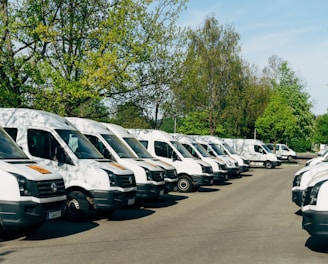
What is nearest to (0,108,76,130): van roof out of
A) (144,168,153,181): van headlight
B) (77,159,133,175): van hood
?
(77,159,133,175): van hood

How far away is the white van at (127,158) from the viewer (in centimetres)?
1435

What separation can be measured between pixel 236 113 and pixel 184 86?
20439mm

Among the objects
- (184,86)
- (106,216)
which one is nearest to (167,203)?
(106,216)

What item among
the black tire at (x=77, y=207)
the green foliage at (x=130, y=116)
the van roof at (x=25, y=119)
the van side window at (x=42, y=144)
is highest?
the green foliage at (x=130, y=116)

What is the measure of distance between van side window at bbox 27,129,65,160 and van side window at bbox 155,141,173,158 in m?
8.33

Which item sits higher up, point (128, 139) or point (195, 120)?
point (195, 120)

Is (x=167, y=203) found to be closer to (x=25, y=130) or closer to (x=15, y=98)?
(x=25, y=130)

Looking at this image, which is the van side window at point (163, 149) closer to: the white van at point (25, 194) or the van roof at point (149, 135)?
the van roof at point (149, 135)

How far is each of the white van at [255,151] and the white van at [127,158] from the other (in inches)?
1023

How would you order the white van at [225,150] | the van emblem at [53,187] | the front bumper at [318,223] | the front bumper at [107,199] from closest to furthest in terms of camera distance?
1. the front bumper at [318,223]
2. the van emblem at [53,187]
3. the front bumper at [107,199]
4. the white van at [225,150]

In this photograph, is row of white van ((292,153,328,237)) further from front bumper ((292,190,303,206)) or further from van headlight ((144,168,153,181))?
van headlight ((144,168,153,181))

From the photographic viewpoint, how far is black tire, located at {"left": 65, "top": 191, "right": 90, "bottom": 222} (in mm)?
11789

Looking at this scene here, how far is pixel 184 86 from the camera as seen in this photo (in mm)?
28844

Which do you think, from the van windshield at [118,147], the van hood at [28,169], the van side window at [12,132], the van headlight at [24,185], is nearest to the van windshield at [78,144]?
the van side window at [12,132]
